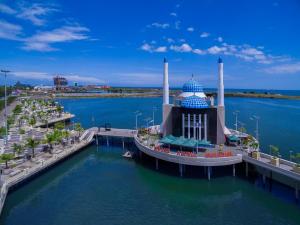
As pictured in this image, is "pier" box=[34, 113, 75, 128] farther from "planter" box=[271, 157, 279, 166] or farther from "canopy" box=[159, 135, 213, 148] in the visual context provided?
"planter" box=[271, 157, 279, 166]

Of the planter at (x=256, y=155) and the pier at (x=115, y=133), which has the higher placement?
the pier at (x=115, y=133)

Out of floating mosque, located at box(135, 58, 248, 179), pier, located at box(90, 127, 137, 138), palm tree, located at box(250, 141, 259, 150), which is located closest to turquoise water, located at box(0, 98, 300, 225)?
floating mosque, located at box(135, 58, 248, 179)

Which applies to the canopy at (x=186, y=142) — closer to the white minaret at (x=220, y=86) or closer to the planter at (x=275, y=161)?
the white minaret at (x=220, y=86)

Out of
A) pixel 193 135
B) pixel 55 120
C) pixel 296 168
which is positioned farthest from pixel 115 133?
pixel 296 168

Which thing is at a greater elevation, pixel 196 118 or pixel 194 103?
pixel 194 103

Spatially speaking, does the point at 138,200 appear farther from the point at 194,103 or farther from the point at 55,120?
the point at 55,120

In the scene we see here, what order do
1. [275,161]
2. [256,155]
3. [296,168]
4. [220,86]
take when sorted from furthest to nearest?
[220,86], [256,155], [275,161], [296,168]

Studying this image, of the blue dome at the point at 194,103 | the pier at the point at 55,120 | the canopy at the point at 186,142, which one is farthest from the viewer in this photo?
the pier at the point at 55,120

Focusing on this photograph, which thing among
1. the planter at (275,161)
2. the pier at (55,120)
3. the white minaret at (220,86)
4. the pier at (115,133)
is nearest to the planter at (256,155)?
the planter at (275,161)
